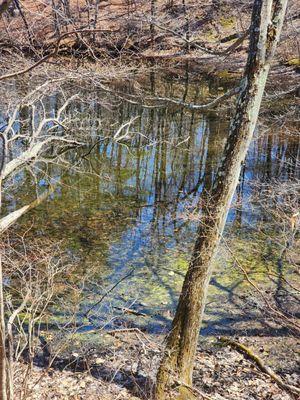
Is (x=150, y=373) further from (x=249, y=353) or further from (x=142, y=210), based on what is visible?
(x=142, y=210)

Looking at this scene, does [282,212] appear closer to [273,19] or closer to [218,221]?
[218,221]

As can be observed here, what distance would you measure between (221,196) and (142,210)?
6334 millimetres

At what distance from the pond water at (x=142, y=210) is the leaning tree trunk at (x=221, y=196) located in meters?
0.79

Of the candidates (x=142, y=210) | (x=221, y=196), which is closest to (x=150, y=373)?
(x=221, y=196)

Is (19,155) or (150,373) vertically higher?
(19,155)

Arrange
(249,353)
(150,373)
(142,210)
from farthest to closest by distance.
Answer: (142,210)
(249,353)
(150,373)

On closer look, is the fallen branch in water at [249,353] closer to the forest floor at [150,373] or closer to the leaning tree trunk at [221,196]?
the forest floor at [150,373]

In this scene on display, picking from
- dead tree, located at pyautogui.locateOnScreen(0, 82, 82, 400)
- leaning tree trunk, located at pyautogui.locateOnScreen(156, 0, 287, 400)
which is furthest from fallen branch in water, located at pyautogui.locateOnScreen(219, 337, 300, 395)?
dead tree, located at pyautogui.locateOnScreen(0, 82, 82, 400)

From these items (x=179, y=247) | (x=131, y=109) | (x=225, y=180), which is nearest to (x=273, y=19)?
(x=225, y=180)

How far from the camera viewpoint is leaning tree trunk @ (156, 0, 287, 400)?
4.88m

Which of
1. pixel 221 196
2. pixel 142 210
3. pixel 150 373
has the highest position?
pixel 221 196

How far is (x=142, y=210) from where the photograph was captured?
1166 cm

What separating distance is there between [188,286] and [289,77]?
20.8 metres

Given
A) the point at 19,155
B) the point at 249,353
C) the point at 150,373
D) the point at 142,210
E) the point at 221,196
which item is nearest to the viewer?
the point at 221,196
